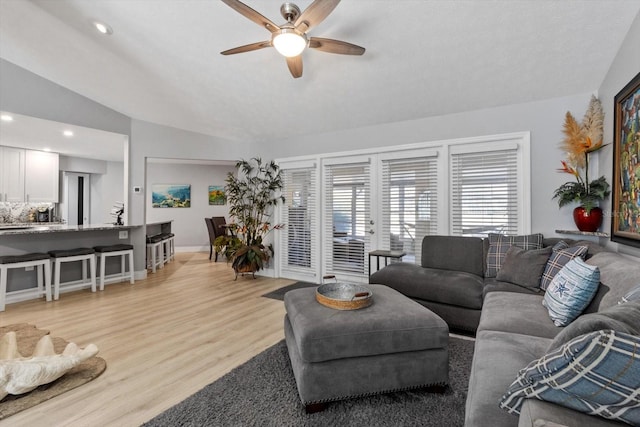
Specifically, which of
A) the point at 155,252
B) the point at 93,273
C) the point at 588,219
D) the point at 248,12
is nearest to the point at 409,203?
the point at 588,219

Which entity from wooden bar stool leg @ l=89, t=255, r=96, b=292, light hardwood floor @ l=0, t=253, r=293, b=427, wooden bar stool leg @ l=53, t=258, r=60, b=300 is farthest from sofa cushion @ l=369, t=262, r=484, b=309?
wooden bar stool leg @ l=53, t=258, r=60, b=300

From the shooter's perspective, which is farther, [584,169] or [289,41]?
[584,169]

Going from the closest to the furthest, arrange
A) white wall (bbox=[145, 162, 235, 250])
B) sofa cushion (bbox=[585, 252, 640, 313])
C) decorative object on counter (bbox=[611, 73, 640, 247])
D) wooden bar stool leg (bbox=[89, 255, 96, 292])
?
sofa cushion (bbox=[585, 252, 640, 313]) → decorative object on counter (bbox=[611, 73, 640, 247]) → wooden bar stool leg (bbox=[89, 255, 96, 292]) → white wall (bbox=[145, 162, 235, 250])

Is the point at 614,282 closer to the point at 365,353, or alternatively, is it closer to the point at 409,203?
the point at 365,353

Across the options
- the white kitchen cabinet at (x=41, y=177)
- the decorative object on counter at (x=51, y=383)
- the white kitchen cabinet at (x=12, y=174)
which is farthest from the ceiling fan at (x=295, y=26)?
the white kitchen cabinet at (x=41, y=177)

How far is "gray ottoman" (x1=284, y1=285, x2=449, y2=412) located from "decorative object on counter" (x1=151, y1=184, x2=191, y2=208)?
7173 millimetres

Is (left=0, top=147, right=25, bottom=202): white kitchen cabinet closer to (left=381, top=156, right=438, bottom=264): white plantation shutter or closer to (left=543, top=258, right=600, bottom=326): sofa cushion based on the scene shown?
(left=381, top=156, right=438, bottom=264): white plantation shutter

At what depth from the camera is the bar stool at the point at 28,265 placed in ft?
11.1

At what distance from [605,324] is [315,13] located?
7.12 ft

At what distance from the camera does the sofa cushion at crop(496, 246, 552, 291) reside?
247cm

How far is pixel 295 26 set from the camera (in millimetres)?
2080

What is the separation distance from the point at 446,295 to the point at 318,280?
2333 millimetres

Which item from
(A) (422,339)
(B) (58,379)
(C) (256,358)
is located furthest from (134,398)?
(A) (422,339)

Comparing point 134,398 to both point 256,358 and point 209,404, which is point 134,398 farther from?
point 256,358
